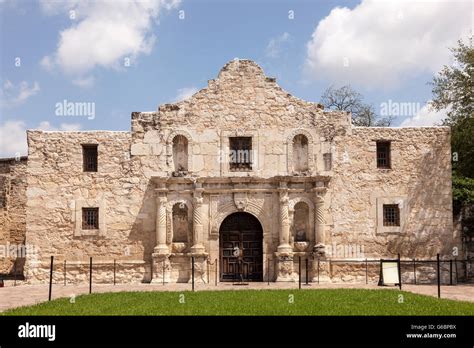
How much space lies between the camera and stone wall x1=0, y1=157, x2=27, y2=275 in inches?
967

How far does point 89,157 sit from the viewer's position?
68.2ft

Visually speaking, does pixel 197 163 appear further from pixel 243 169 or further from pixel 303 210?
pixel 303 210

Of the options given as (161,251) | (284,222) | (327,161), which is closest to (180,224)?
(161,251)

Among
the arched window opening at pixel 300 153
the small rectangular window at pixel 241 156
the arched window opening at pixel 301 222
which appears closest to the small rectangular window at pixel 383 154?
the arched window opening at pixel 300 153

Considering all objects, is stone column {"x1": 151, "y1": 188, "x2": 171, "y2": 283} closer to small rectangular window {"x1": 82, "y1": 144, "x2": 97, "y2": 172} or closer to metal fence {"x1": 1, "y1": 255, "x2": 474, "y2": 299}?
metal fence {"x1": 1, "y1": 255, "x2": 474, "y2": 299}

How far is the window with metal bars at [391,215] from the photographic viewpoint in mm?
20286

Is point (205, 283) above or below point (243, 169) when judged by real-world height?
below

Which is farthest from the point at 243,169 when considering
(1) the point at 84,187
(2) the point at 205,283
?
(1) the point at 84,187

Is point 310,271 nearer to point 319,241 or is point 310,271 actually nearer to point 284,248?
point 319,241

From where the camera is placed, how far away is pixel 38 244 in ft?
66.5

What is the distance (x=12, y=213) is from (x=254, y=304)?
52.4ft
